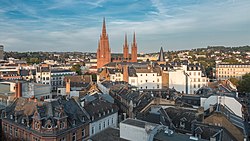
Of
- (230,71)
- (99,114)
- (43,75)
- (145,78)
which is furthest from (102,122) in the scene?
(230,71)

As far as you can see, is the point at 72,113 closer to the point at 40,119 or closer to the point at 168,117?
the point at 40,119

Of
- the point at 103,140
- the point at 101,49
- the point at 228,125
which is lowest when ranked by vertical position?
the point at 103,140

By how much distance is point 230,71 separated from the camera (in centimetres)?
11531

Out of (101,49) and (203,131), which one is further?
(101,49)

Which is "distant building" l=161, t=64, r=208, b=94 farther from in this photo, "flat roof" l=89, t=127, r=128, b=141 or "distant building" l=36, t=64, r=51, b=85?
"distant building" l=36, t=64, r=51, b=85

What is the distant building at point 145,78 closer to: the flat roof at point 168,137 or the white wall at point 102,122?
the white wall at point 102,122

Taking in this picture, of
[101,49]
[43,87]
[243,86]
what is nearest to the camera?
[43,87]

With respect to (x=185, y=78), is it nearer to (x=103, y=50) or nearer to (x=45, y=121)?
(x=45, y=121)

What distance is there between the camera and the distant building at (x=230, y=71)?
114125 mm

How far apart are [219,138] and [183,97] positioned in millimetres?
24011

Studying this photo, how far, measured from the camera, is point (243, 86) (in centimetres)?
7150

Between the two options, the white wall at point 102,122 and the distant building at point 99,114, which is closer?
the white wall at point 102,122

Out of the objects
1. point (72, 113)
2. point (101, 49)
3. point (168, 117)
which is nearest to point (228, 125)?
point (168, 117)

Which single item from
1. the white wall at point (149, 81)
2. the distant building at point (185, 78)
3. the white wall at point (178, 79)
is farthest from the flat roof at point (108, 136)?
the white wall at point (149, 81)
